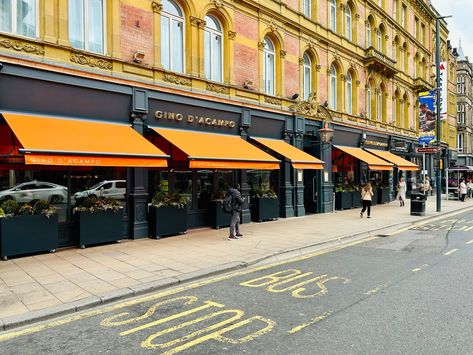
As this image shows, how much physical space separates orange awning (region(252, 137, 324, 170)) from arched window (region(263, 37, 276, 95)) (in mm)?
2434

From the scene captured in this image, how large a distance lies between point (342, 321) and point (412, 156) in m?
28.8

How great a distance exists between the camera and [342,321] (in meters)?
4.73

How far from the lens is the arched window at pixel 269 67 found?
16.1 m

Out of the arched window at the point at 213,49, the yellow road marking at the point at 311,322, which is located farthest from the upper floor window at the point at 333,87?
the yellow road marking at the point at 311,322

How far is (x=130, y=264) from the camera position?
7.72 meters

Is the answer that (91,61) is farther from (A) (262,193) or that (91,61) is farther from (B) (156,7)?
(A) (262,193)

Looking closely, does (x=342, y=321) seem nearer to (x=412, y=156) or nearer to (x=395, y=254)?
(x=395, y=254)

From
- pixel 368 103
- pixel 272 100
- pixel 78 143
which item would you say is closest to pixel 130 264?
pixel 78 143

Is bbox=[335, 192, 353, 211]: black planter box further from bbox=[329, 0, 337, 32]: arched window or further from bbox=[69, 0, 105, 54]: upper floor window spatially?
bbox=[69, 0, 105, 54]: upper floor window

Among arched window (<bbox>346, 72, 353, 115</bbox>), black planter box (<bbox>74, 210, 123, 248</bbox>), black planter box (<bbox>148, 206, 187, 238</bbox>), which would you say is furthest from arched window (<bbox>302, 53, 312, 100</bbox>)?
black planter box (<bbox>74, 210, 123, 248</bbox>)

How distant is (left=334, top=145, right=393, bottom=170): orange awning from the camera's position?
63.3 ft

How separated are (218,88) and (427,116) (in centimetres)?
1336

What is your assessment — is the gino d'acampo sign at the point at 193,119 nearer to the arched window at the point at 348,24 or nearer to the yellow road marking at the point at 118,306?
the yellow road marking at the point at 118,306

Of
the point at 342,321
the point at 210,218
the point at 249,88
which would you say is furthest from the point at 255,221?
the point at 342,321
